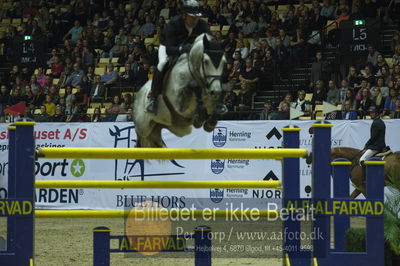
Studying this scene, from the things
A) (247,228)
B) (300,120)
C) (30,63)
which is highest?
(30,63)

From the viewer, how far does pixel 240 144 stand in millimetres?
13820

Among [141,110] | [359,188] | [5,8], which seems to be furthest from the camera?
[5,8]

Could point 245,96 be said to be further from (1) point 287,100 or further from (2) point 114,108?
(2) point 114,108

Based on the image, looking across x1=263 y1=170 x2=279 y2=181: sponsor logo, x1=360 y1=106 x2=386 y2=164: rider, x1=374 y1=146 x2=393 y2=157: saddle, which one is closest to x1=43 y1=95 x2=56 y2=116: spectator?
x1=263 y1=170 x2=279 y2=181: sponsor logo

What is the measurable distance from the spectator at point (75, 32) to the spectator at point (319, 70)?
24.8 feet

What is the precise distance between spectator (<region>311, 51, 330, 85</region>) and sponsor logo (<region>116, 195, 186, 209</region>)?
13.4 ft

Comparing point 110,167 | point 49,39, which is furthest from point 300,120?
point 49,39

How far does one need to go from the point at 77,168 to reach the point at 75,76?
4.14m

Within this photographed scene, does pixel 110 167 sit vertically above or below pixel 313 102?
below

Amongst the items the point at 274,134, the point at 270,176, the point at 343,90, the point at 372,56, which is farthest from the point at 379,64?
the point at 270,176

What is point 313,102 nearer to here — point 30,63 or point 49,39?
point 30,63

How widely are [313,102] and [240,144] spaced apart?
74.7 inches

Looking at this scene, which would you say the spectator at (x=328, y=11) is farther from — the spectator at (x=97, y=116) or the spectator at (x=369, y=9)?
the spectator at (x=97, y=116)

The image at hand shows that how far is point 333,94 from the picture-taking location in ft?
47.5
